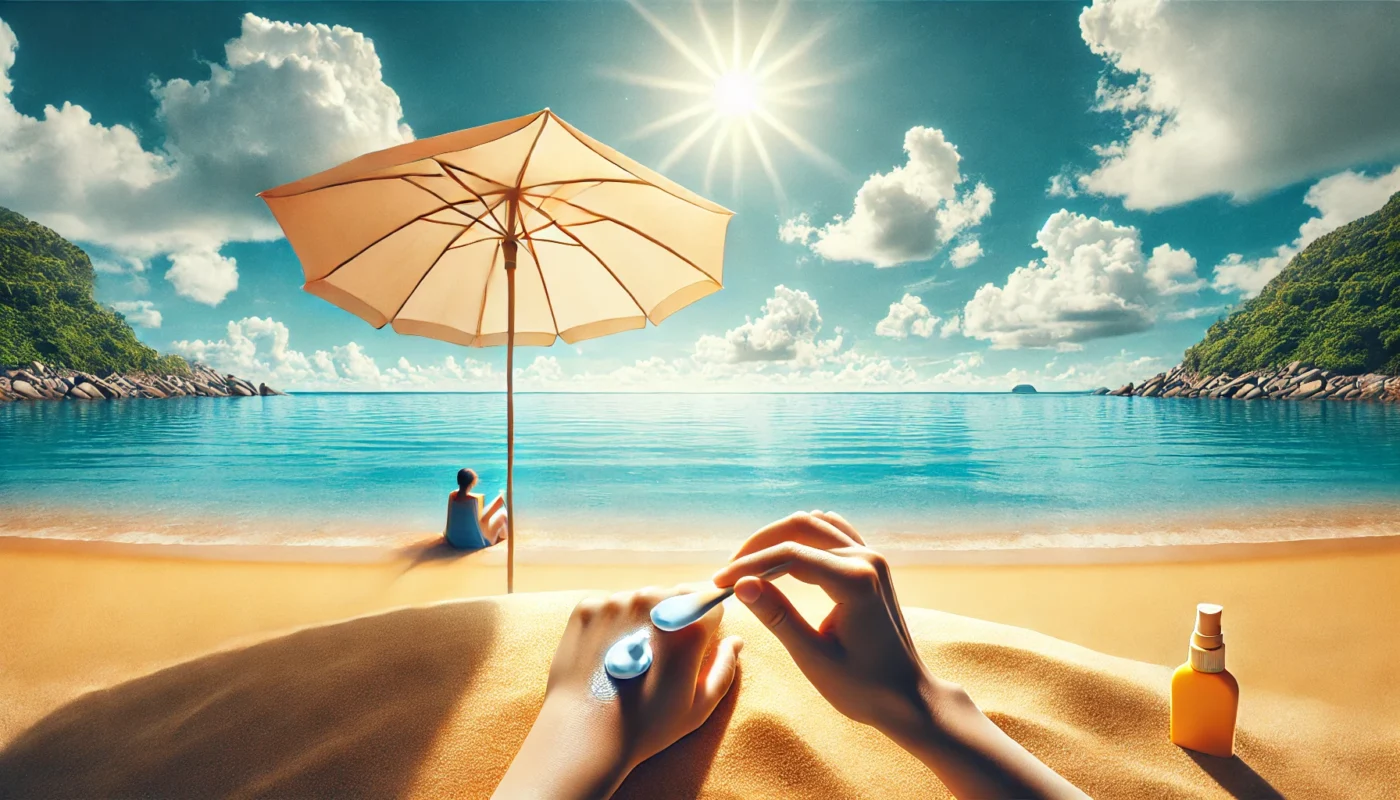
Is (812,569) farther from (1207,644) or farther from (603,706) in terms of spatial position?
(1207,644)

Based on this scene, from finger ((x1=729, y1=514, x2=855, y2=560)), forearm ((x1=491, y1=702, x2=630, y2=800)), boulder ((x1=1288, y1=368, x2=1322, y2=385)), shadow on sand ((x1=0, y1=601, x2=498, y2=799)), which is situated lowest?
shadow on sand ((x1=0, y1=601, x2=498, y2=799))

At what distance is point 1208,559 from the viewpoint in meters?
4.91

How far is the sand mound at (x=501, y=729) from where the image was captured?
52.5 inches

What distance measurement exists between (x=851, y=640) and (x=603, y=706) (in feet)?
1.58

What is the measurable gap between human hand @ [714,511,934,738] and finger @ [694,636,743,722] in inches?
18.9

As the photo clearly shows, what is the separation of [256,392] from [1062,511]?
86.1 m

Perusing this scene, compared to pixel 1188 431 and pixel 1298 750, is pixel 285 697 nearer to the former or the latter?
pixel 1298 750

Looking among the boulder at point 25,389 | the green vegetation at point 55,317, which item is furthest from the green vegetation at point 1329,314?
the green vegetation at point 55,317

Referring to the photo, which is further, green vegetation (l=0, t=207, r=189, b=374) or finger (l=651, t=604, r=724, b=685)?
green vegetation (l=0, t=207, r=189, b=374)

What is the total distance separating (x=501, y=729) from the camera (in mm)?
1406

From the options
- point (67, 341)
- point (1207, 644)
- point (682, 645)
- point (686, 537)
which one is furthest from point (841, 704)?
point (67, 341)

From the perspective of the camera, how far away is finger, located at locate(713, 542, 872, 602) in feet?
2.98

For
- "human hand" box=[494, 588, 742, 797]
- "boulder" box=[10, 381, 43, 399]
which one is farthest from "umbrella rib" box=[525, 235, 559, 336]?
"boulder" box=[10, 381, 43, 399]

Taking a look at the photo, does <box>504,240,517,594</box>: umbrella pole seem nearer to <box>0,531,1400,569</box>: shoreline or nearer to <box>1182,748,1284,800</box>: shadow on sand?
<box>0,531,1400,569</box>: shoreline
